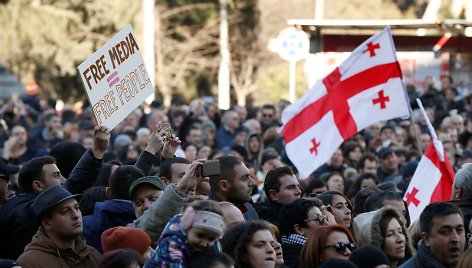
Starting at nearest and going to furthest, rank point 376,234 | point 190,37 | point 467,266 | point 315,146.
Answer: point 467,266 → point 376,234 → point 315,146 → point 190,37

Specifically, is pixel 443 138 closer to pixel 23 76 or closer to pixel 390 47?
pixel 390 47

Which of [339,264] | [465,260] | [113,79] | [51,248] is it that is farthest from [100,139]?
[339,264]

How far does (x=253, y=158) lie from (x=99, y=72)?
7.86 m

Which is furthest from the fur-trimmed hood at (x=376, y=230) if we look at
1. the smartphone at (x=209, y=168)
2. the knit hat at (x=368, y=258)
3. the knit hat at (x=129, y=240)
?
the knit hat at (x=129, y=240)

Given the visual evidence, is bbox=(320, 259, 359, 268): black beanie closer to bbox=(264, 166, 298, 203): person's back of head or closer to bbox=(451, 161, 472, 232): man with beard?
bbox=(451, 161, 472, 232): man with beard

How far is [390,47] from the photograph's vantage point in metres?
13.9

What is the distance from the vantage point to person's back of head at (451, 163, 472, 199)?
997 cm

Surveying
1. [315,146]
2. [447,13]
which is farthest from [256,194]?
[447,13]

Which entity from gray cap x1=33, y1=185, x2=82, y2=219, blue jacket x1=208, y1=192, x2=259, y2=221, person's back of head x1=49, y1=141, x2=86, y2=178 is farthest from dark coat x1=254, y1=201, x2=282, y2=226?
gray cap x1=33, y1=185, x2=82, y2=219

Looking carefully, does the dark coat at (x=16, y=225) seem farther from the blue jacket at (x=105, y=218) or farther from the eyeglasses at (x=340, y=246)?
the eyeglasses at (x=340, y=246)

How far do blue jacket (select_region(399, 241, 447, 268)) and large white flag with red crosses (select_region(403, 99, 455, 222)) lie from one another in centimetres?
352

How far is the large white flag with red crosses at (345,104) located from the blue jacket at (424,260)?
15.9 ft

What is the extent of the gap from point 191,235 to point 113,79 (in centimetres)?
390

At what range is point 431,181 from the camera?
40.3ft
